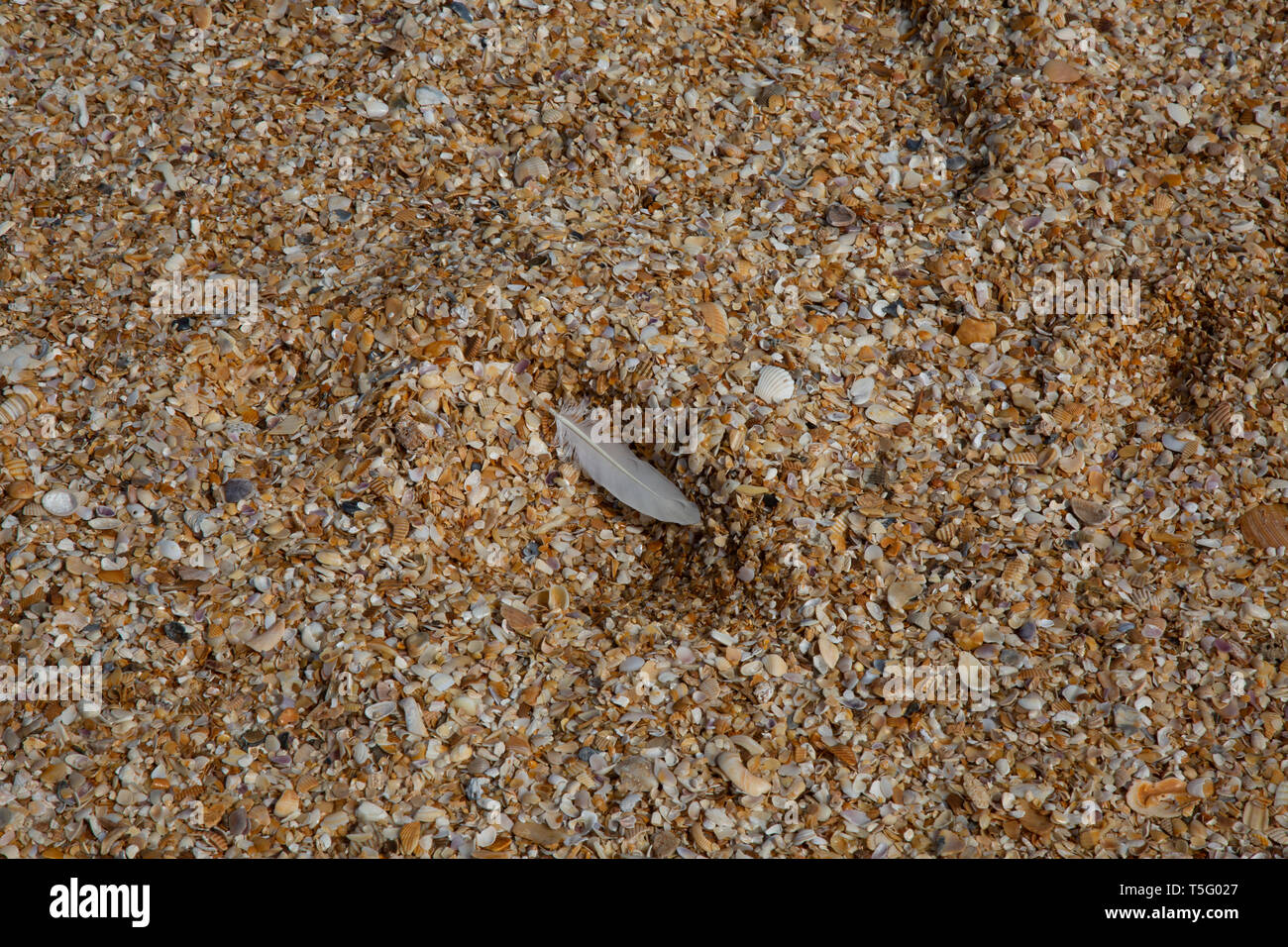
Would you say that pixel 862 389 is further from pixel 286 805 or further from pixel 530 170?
pixel 286 805

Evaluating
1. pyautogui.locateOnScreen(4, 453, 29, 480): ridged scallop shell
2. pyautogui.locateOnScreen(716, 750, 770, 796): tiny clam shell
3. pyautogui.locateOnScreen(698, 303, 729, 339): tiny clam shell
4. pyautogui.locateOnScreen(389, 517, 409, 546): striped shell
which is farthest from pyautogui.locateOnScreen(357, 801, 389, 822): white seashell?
pyautogui.locateOnScreen(698, 303, 729, 339): tiny clam shell

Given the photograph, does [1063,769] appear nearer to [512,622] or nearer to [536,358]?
[512,622]

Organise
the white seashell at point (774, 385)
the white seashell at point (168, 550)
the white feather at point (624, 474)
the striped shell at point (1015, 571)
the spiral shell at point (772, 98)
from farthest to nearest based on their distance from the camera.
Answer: the spiral shell at point (772, 98)
the white seashell at point (774, 385)
the white feather at point (624, 474)
the striped shell at point (1015, 571)
the white seashell at point (168, 550)

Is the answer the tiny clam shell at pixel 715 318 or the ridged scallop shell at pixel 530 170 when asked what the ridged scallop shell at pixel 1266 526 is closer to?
the tiny clam shell at pixel 715 318

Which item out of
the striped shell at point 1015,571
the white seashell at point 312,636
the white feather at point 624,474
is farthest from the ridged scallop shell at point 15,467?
the striped shell at point 1015,571

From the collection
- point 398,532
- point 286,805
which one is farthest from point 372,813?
point 398,532

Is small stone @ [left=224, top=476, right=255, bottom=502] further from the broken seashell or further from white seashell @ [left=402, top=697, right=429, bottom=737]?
the broken seashell

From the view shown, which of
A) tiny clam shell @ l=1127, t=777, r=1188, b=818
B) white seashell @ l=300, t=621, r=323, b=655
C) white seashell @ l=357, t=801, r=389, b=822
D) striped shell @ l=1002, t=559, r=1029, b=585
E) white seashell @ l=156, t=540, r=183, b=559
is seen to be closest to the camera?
white seashell @ l=357, t=801, r=389, b=822
